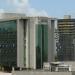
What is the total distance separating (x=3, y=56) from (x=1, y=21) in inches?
195

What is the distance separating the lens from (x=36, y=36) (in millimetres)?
54750

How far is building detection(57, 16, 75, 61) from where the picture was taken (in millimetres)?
74062

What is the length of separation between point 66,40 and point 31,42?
72.1 ft

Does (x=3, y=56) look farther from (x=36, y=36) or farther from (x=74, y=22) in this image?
(x=74, y=22)

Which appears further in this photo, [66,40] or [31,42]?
[66,40]

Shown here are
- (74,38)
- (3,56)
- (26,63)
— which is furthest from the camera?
(74,38)

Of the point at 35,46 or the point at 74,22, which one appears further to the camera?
the point at 74,22

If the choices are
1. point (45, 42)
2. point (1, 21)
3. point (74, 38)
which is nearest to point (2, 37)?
point (1, 21)

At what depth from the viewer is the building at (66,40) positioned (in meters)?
74.1

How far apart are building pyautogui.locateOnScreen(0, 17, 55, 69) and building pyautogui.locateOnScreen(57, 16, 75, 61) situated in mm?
15515

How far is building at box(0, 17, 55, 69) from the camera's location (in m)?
54.6

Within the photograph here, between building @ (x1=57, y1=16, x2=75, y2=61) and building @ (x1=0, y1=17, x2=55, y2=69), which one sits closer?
building @ (x1=0, y1=17, x2=55, y2=69)

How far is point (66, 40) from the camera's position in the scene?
75.9 metres

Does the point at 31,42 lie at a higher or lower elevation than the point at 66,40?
higher
